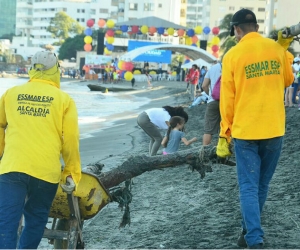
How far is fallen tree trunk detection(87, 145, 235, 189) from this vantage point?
20.9 feet

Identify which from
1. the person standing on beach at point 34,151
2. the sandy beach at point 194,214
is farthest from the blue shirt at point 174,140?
the person standing on beach at point 34,151

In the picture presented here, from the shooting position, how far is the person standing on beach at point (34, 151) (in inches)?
188

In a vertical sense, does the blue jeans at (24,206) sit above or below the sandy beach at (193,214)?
above

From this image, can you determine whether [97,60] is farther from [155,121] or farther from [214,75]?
[214,75]

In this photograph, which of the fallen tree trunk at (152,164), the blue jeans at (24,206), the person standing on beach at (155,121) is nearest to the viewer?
the blue jeans at (24,206)

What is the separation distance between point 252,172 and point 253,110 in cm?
47

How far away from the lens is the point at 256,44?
534cm

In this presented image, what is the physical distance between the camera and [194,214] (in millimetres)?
7281

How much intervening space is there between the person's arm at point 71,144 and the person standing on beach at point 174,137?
212 inches

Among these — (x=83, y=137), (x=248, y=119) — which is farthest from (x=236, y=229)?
(x=83, y=137)

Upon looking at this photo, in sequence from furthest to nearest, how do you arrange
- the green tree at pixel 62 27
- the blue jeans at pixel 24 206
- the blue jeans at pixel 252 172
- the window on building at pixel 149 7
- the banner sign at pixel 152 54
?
the green tree at pixel 62 27
the window on building at pixel 149 7
the banner sign at pixel 152 54
the blue jeans at pixel 252 172
the blue jeans at pixel 24 206

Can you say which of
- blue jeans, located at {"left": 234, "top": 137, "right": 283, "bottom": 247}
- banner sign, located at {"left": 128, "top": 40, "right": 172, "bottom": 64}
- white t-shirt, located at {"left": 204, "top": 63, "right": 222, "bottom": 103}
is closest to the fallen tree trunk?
blue jeans, located at {"left": 234, "top": 137, "right": 283, "bottom": 247}

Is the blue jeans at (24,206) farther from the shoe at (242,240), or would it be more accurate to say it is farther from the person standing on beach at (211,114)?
the person standing on beach at (211,114)

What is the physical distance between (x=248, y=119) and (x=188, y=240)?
4.80 ft
